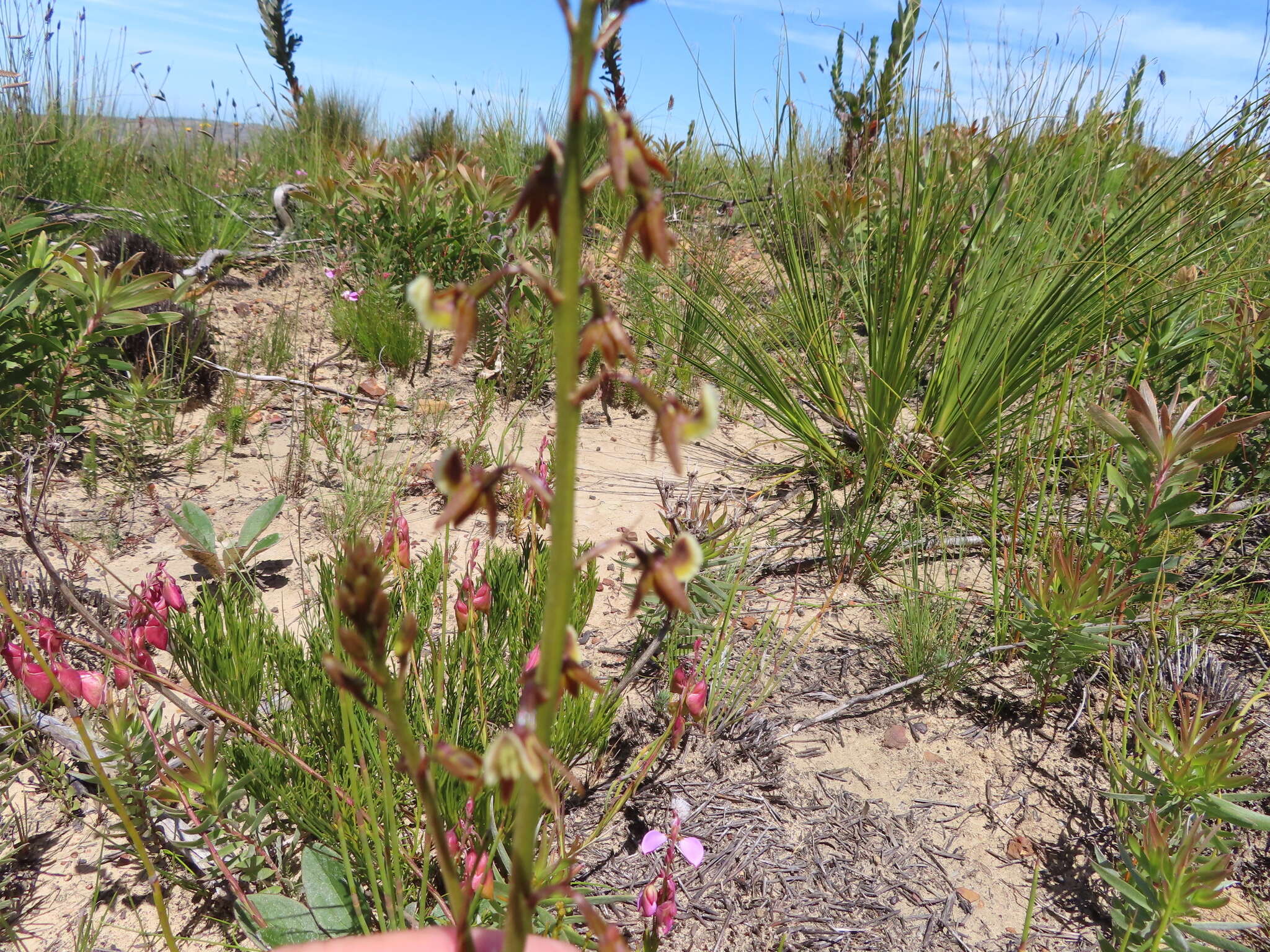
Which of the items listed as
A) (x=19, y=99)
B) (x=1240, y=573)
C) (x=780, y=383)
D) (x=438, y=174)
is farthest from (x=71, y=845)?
(x=19, y=99)

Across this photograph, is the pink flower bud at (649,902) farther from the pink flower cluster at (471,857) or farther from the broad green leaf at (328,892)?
the broad green leaf at (328,892)

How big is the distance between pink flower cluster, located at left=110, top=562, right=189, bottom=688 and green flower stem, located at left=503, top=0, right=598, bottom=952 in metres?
1.32

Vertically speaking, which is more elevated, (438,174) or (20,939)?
(438,174)

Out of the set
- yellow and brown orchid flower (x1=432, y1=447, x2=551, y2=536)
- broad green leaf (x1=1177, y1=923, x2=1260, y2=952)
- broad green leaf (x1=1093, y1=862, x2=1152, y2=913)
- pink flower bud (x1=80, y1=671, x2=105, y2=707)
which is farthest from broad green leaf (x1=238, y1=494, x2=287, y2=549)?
broad green leaf (x1=1177, y1=923, x2=1260, y2=952)

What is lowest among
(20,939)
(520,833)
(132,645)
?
(20,939)

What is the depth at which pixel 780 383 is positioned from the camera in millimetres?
2773

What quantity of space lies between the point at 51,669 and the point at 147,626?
0.24m

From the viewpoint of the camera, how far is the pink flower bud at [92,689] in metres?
1.45

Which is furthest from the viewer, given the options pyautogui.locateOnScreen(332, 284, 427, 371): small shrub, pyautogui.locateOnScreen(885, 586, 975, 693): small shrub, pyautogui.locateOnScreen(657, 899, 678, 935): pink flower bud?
pyautogui.locateOnScreen(332, 284, 427, 371): small shrub

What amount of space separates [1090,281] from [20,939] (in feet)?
9.85

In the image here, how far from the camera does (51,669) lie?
1.43m

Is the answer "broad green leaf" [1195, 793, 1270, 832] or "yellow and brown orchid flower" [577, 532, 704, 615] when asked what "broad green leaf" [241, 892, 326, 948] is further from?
"broad green leaf" [1195, 793, 1270, 832]

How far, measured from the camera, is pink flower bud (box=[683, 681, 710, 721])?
1545 mm

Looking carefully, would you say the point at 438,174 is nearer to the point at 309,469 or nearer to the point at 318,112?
the point at 309,469
